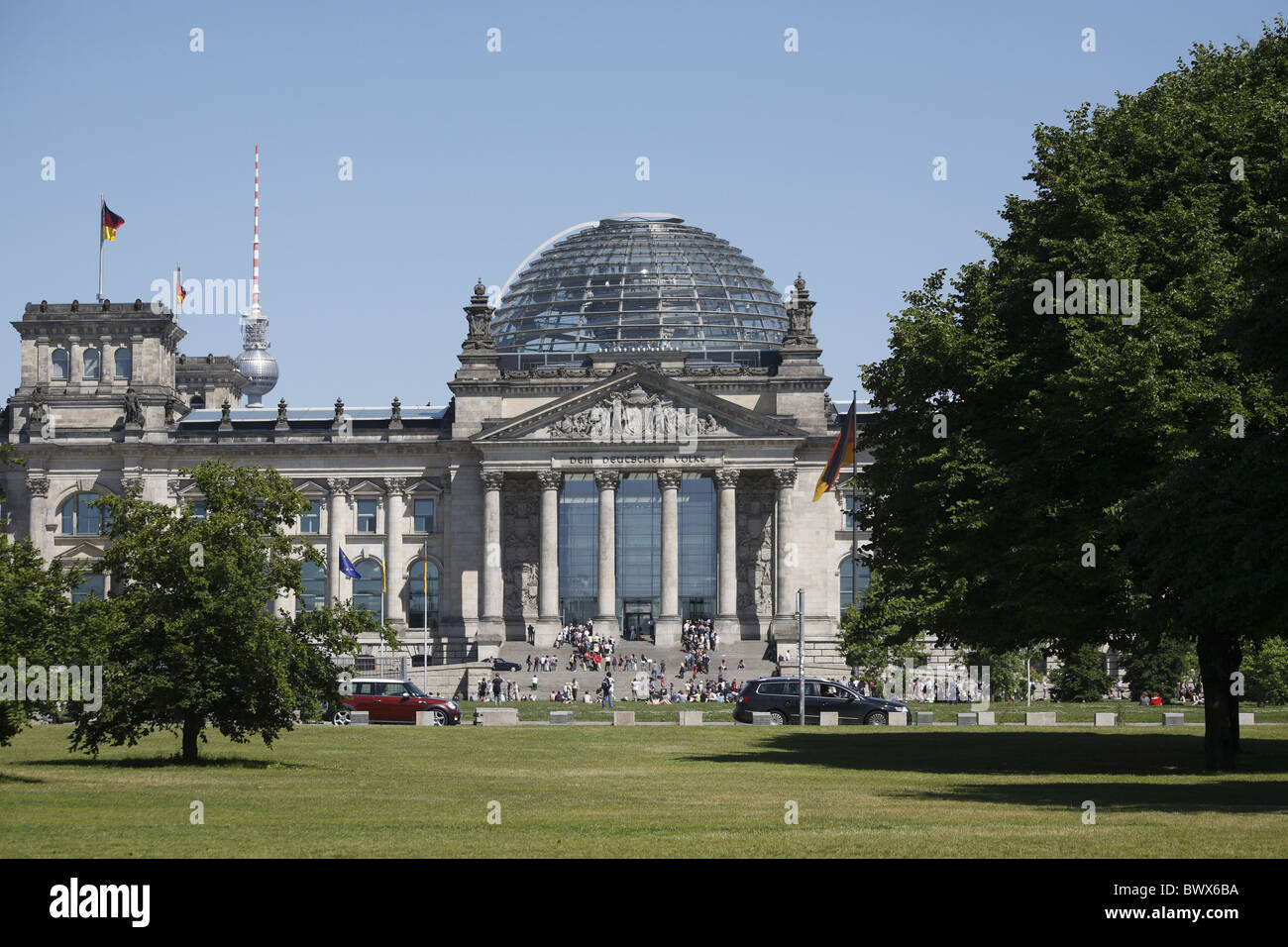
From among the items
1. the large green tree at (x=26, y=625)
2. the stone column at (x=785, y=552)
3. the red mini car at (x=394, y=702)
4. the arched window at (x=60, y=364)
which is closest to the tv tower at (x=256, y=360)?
the arched window at (x=60, y=364)

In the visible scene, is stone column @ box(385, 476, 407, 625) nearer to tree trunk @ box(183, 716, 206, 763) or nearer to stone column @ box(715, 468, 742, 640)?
stone column @ box(715, 468, 742, 640)

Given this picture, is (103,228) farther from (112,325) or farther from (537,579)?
(537,579)

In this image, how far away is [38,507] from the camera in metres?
126

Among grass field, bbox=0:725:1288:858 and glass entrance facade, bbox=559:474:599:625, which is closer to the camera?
grass field, bbox=0:725:1288:858

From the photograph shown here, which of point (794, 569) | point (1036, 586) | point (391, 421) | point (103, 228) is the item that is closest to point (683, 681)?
point (794, 569)

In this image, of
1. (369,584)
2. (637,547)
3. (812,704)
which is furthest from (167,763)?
(637,547)

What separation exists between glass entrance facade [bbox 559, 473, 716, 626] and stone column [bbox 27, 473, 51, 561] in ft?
113

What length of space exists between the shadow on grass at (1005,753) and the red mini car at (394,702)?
14860 mm

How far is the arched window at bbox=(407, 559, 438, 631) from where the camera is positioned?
12625cm

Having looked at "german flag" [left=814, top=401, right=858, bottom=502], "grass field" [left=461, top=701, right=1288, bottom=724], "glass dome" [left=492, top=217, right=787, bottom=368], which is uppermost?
"glass dome" [left=492, top=217, right=787, bottom=368]

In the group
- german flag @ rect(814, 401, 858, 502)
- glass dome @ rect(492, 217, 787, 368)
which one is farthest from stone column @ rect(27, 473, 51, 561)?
german flag @ rect(814, 401, 858, 502)

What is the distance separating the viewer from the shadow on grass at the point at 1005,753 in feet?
146

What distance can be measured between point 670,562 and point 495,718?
4980 centimetres
